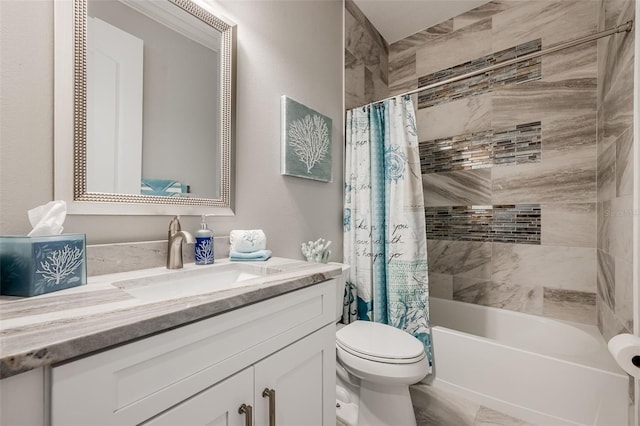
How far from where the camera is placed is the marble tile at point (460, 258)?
215 cm

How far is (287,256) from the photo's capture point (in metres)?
1.55

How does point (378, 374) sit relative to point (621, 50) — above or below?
below

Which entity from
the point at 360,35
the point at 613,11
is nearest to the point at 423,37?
the point at 360,35

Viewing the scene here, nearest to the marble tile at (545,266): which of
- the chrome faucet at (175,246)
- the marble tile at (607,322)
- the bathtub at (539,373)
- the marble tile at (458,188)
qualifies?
the marble tile at (607,322)

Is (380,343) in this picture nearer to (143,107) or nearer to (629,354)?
(629,354)

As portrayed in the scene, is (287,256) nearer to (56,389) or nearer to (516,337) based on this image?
(56,389)

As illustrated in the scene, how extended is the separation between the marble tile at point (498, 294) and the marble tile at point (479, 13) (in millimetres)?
2025

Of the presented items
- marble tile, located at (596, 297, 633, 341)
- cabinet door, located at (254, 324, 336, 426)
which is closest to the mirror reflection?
cabinet door, located at (254, 324, 336, 426)

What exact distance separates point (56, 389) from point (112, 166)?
70cm

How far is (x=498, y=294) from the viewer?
2.08 m

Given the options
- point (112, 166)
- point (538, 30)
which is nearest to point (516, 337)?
point (538, 30)

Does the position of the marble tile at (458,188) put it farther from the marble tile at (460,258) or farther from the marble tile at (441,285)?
the marble tile at (441,285)

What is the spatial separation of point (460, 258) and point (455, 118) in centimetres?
114

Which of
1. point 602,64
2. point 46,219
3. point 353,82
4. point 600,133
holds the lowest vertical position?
point 46,219
